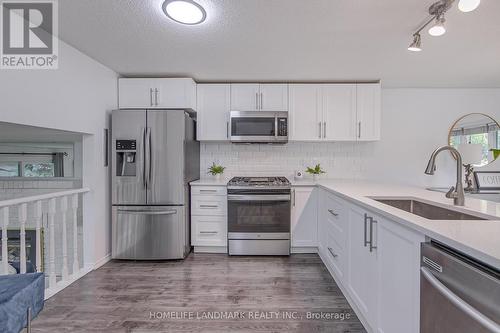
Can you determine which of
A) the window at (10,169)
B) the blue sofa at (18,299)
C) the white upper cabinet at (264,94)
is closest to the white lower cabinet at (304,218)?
the white upper cabinet at (264,94)

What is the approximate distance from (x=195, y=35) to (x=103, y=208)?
212 centimetres

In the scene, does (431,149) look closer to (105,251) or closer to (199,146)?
(199,146)

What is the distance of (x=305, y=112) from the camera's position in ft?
11.4

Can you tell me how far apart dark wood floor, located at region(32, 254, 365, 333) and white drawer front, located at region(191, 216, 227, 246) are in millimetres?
296

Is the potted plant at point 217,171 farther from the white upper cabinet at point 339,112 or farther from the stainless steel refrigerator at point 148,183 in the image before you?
the white upper cabinet at point 339,112

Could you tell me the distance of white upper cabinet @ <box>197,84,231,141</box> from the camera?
3.46 meters

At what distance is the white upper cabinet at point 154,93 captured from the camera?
3.25 m

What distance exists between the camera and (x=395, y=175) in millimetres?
3795

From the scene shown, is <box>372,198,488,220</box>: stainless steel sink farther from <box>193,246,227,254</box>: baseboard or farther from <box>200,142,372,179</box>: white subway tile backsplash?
<box>193,246,227,254</box>: baseboard

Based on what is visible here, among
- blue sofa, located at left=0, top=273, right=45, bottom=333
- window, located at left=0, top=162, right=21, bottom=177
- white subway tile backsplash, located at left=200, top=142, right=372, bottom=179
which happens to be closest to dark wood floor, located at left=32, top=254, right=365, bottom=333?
blue sofa, located at left=0, top=273, right=45, bottom=333

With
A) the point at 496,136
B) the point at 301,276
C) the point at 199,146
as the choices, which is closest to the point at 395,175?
the point at 496,136

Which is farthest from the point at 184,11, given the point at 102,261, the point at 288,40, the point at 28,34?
the point at 102,261

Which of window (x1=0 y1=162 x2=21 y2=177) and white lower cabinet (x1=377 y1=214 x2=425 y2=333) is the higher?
window (x1=0 y1=162 x2=21 y2=177)

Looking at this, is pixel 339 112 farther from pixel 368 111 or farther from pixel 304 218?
pixel 304 218
